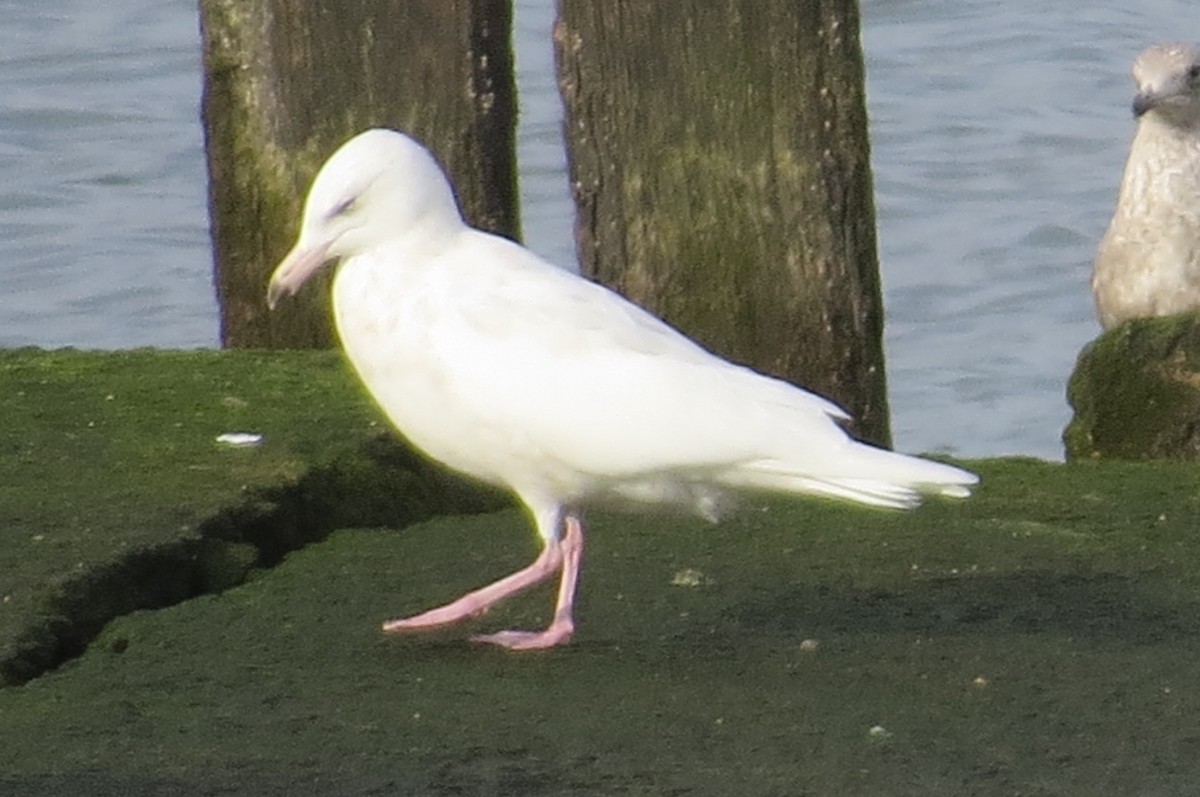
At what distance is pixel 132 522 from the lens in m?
5.29

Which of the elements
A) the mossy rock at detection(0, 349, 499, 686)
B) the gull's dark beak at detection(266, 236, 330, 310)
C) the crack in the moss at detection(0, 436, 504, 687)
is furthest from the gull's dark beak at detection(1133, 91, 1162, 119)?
the gull's dark beak at detection(266, 236, 330, 310)

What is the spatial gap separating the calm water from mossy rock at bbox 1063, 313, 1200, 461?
10.7 ft

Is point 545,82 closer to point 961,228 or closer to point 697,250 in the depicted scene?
point 961,228

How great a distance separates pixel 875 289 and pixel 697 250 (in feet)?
1.47

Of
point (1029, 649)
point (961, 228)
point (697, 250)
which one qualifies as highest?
point (697, 250)

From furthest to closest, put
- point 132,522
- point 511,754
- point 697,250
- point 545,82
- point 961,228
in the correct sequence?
point 545,82 → point 961,228 → point 697,250 → point 132,522 → point 511,754

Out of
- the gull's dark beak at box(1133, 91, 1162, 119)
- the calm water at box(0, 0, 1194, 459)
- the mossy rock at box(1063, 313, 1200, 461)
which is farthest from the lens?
the calm water at box(0, 0, 1194, 459)

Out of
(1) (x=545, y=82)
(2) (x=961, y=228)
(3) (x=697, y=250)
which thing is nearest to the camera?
(3) (x=697, y=250)

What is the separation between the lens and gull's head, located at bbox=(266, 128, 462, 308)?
16.5 feet

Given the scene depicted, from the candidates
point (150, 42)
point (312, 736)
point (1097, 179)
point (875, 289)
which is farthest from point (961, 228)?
point (312, 736)

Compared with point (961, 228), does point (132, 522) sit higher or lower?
higher

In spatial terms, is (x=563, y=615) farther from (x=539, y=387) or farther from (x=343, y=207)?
(x=343, y=207)

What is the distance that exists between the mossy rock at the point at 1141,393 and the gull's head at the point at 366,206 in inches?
94.5

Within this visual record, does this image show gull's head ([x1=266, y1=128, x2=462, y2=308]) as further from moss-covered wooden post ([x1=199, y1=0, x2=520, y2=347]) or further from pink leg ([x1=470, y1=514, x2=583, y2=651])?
moss-covered wooden post ([x1=199, y1=0, x2=520, y2=347])
